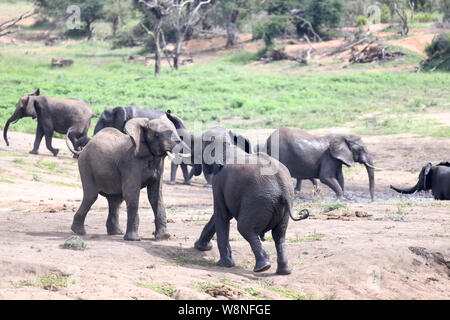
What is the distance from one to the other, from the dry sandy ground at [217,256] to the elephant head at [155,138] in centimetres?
102

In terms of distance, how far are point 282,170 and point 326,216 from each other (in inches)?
129

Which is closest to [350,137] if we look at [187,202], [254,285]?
[187,202]

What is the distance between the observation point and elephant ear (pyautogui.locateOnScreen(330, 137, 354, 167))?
14898 millimetres

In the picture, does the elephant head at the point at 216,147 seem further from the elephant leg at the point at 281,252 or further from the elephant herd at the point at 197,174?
the elephant leg at the point at 281,252

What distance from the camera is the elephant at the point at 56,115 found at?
18.8 m

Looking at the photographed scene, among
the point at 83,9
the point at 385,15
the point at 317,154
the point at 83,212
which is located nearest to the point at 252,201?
the point at 83,212

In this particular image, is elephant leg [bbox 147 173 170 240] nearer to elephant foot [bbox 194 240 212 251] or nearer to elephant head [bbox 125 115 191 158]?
elephant head [bbox 125 115 191 158]

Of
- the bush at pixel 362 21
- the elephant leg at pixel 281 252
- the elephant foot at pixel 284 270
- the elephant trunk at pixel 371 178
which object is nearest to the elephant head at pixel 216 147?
the elephant leg at pixel 281 252

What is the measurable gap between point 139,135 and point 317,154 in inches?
261

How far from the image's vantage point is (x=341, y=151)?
591 inches

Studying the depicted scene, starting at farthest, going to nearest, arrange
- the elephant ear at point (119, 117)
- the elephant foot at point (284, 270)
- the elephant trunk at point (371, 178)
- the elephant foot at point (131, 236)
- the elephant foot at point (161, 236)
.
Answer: the elephant ear at point (119, 117)
the elephant trunk at point (371, 178)
the elephant foot at point (161, 236)
the elephant foot at point (131, 236)
the elephant foot at point (284, 270)

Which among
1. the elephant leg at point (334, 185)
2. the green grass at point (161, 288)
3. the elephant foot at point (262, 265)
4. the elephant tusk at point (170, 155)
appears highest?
the elephant tusk at point (170, 155)

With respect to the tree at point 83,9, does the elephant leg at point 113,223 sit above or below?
below
